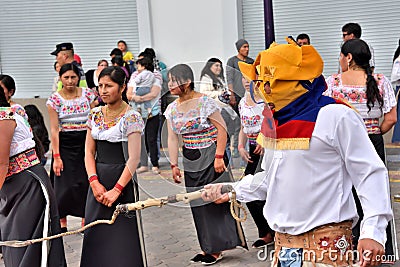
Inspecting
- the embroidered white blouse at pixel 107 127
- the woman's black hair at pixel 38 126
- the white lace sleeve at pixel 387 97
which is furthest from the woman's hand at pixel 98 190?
the white lace sleeve at pixel 387 97

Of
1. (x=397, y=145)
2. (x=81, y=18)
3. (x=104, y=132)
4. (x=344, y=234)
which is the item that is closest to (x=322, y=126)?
(x=344, y=234)

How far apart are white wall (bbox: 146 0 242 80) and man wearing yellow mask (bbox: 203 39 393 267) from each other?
337 inches

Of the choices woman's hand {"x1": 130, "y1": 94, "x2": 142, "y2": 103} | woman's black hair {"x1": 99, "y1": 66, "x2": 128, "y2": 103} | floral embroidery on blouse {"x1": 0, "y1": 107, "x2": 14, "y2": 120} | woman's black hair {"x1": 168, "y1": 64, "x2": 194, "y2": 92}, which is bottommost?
floral embroidery on blouse {"x1": 0, "y1": 107, "x2": 14, "y2": 120}

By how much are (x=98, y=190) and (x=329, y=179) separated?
7.82 ft

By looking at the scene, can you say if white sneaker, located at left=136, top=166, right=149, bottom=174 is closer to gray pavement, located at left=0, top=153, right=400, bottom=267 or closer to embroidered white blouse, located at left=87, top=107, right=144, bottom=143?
embroidered white blouse, located at left=87, top=107, right=144, bottom=143

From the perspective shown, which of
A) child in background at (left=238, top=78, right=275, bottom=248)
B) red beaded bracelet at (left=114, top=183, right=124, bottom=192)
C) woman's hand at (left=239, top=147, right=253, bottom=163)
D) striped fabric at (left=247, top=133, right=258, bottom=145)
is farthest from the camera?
red beaded bracelet at (left=114, top=183, right=124, bottom=192)

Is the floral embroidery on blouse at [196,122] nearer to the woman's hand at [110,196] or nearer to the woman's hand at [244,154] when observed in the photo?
the woman's hand at [244,154]

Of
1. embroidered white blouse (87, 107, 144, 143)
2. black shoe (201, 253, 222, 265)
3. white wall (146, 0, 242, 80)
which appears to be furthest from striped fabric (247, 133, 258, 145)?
white wall (146, 0, 242, 80)

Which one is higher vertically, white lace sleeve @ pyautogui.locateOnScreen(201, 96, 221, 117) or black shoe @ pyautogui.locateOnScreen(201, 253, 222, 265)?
white lace sleeve @ pyautogui.locateOnScreen(201, 96, 221, 117)

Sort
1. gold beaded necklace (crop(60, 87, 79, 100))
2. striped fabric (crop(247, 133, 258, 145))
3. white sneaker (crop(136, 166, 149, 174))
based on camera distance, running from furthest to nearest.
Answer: gold beaded necklace (crop(60, 87, 79, 100)) < white sneaker (crop(136, 166, 149, 174)) < striped fabric (crop(247, 133, 258, 145))

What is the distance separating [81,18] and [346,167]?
1122 cm

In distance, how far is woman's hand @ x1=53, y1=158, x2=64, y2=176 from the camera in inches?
266

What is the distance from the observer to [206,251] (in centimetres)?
593

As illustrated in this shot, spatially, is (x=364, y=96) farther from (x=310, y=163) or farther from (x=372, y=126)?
(x=310, y=163)
